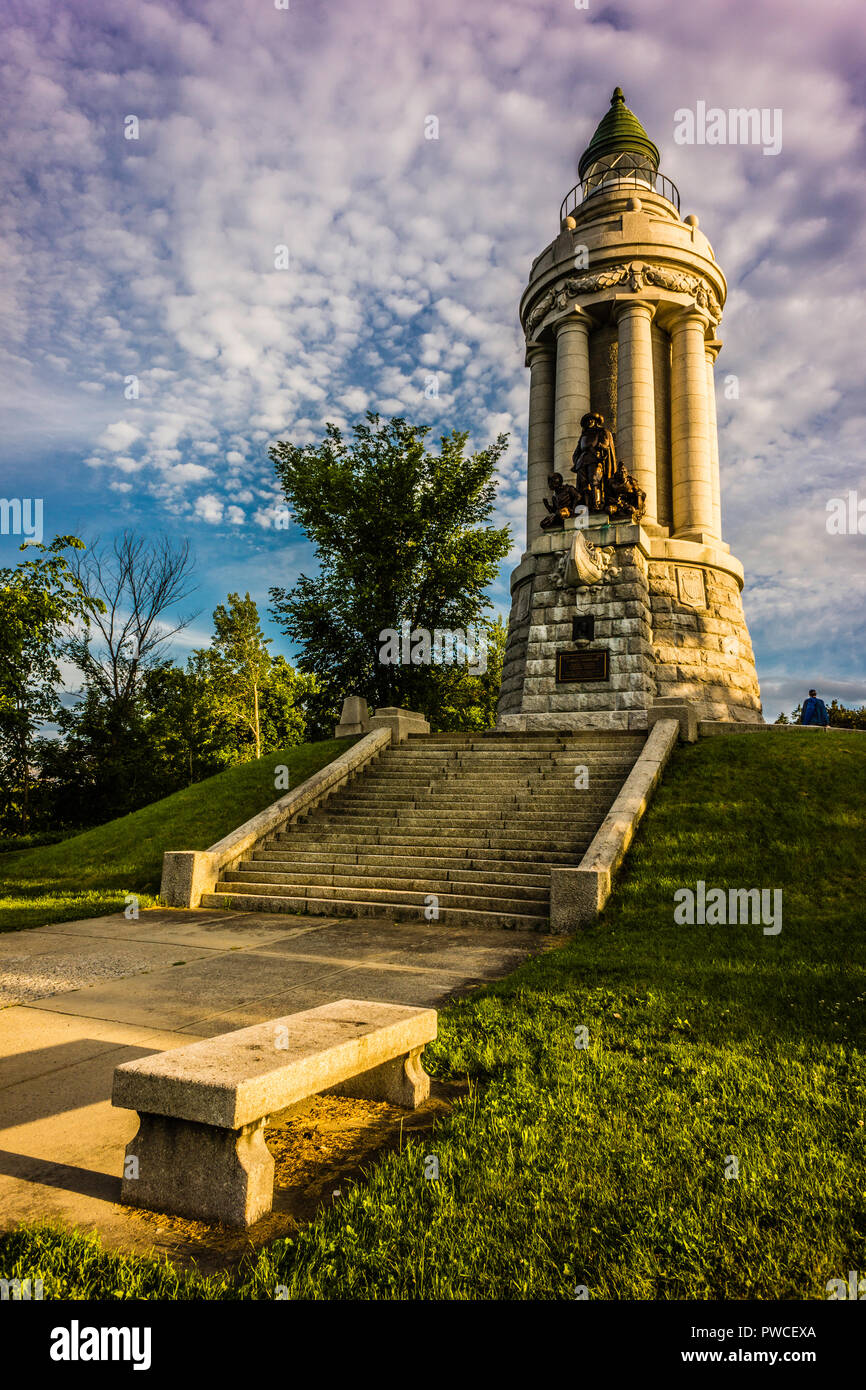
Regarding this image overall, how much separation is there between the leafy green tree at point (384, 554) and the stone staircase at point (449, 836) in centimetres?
1124

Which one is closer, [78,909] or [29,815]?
[78,909]

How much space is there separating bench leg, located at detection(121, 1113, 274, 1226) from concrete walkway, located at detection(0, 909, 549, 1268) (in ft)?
0.23

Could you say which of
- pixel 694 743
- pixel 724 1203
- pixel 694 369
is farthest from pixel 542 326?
pixel 724 1203

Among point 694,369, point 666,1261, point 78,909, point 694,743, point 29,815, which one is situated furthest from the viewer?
point 29,815

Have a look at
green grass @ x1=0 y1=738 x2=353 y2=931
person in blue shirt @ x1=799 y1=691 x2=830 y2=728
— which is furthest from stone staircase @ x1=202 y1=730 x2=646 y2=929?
person in blue shirt @ x1=799 y1=691 x2=830 y2=728

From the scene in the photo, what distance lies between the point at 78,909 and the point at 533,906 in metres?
6.25

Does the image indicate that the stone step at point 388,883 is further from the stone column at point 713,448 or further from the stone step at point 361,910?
the stone column at point 713,448

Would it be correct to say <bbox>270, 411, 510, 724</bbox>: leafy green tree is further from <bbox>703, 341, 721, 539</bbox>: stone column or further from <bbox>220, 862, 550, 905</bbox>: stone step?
<bbox>220, 862, 550, 905</bbox>: stone step

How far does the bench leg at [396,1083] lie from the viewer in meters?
4.25

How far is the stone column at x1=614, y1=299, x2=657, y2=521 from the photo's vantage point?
938 inches

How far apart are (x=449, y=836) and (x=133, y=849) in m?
6.16

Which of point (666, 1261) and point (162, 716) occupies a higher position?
point (162, 716)
